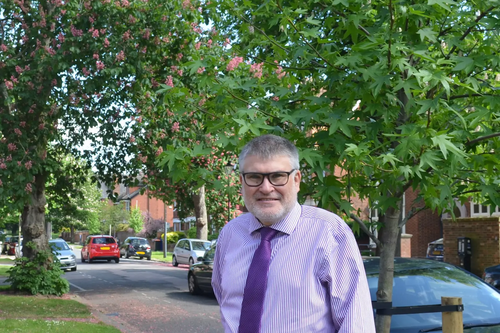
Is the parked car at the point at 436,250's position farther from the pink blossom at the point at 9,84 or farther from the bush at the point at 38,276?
the pink blossom at the point at 9,84

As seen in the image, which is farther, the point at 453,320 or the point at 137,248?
the point at 137,248

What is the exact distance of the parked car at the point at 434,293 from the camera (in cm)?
522

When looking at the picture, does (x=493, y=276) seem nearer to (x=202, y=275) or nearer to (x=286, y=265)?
(x=202, y=275)

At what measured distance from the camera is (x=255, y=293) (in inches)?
98.5

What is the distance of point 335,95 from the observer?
14.5 ft

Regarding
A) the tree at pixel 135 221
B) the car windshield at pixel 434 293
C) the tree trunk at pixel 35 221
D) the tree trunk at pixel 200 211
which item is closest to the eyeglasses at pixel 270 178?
the car windshield at pixel 434 293

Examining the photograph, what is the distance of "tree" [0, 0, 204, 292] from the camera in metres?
13.5

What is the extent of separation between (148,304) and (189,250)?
15.2m

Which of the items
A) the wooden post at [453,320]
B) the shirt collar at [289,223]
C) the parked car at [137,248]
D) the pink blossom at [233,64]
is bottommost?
the parked car at [137,248]

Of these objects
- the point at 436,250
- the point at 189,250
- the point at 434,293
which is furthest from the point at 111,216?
the point at 434,293

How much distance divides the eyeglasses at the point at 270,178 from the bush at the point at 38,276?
15140 mm

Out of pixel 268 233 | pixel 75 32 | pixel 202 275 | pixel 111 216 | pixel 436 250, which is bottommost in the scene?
pixel 202 275

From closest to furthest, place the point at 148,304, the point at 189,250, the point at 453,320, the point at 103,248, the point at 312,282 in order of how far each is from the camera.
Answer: the point at 312,282
the point at 453,320
the point at 148,304
the point at 189,250
the point at 103,248

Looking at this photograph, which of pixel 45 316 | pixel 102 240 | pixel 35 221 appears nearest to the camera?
pixel 45 316
